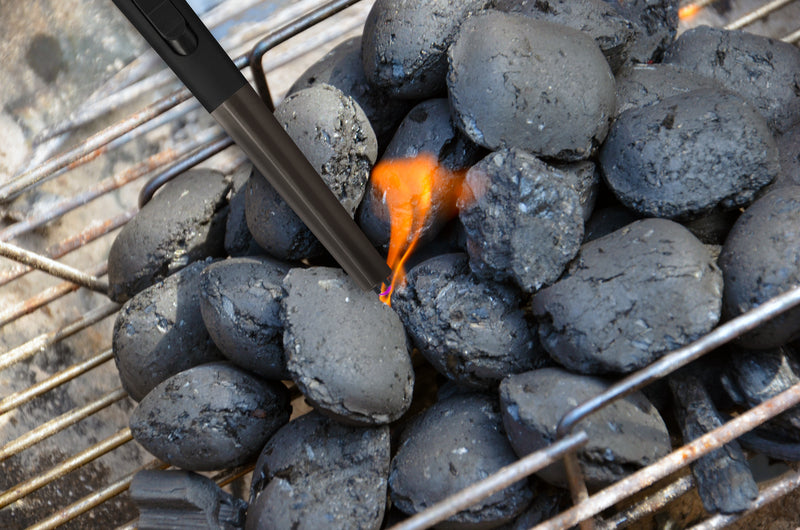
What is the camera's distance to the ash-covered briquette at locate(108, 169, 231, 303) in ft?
4.11

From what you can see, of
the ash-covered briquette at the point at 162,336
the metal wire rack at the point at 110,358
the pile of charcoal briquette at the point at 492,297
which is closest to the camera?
the metal wire rack at the point at 110,358

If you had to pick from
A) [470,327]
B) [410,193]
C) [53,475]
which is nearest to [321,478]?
[470,327]

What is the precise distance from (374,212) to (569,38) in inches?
16.3

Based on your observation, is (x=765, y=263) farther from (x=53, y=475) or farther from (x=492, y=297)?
(x=53, y=475)

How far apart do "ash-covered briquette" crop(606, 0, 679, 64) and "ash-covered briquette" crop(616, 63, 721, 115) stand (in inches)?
2.7

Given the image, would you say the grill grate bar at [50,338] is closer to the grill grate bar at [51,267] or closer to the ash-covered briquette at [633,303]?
the grill grate bar at [51,267]

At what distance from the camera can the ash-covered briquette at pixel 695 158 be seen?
1026 mm

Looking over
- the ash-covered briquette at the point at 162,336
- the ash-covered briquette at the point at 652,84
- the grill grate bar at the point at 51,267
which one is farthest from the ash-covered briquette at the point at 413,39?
the grill grate bar at the point at 51,267

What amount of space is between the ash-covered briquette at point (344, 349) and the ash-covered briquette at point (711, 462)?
41cm

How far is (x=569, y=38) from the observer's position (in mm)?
1079

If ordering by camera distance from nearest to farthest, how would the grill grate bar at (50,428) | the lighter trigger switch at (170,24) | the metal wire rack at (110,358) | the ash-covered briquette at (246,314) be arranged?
the lighter trigger switch at (170,24) → the metal wire rack at (110,358) → the ash-covered briquette at (246,314) → the grill grate bar at (50,428)

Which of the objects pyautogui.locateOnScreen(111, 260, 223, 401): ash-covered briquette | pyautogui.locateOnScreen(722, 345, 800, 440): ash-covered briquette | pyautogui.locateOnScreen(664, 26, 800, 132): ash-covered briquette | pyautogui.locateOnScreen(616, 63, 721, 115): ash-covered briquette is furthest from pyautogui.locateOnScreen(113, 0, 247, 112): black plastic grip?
pyautogui.locateOnScreen(664, 26, 800, 132): ash-covered briquette

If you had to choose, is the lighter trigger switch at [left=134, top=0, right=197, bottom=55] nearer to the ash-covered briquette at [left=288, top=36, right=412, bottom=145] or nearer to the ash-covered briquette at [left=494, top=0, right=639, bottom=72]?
the ash-covered briquette at [left=288, top=36, right=412, bottom=145]

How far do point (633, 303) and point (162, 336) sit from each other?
769 millimetres
